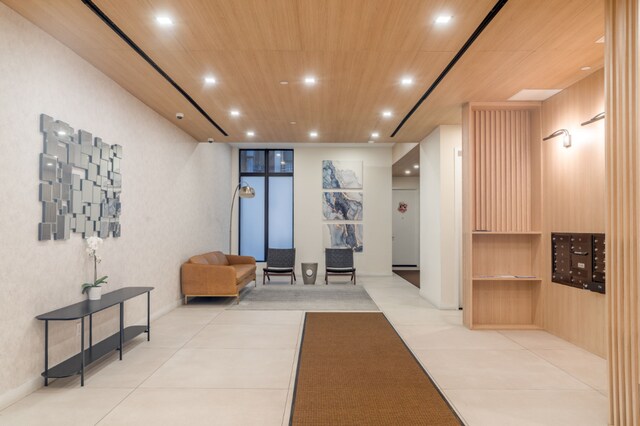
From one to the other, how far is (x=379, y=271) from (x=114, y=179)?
7761 mm

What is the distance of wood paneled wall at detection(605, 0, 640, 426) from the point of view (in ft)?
8.73

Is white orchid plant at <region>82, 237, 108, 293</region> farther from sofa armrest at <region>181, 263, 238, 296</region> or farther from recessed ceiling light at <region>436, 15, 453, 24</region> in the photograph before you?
recessed ceiling light at <region>436, 15, 453, 24</region>

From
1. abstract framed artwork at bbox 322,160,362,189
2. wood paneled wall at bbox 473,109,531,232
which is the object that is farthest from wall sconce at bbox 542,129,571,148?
abstract framed artwork at bbox 322,160,362,189

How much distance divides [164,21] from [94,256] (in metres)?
2.50

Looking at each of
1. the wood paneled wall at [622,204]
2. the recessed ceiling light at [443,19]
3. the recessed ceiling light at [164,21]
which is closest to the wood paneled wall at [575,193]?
the wood paneled wall at [622,204]

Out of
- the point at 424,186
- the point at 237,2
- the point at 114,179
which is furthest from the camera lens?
the point at 424,186

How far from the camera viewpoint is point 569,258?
5039mm

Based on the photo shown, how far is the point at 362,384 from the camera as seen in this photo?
3.69 m

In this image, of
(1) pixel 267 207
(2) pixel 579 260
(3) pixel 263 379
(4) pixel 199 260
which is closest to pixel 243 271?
(4) pixel 199 260

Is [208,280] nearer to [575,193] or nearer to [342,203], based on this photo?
[342,203]

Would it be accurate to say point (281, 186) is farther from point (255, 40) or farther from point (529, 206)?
point (255, 40)

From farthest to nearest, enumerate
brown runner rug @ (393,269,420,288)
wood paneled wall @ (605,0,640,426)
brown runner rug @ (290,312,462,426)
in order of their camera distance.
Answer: brown runner rug @ (393,269,420,288) < brown runner rug @ (290,312,462,426) < wood paneled wall @ (605,0,640,426)

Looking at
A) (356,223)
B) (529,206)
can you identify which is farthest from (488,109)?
(356,223)

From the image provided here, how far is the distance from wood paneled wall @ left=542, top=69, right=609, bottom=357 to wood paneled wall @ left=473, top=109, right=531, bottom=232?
1.02 ft
